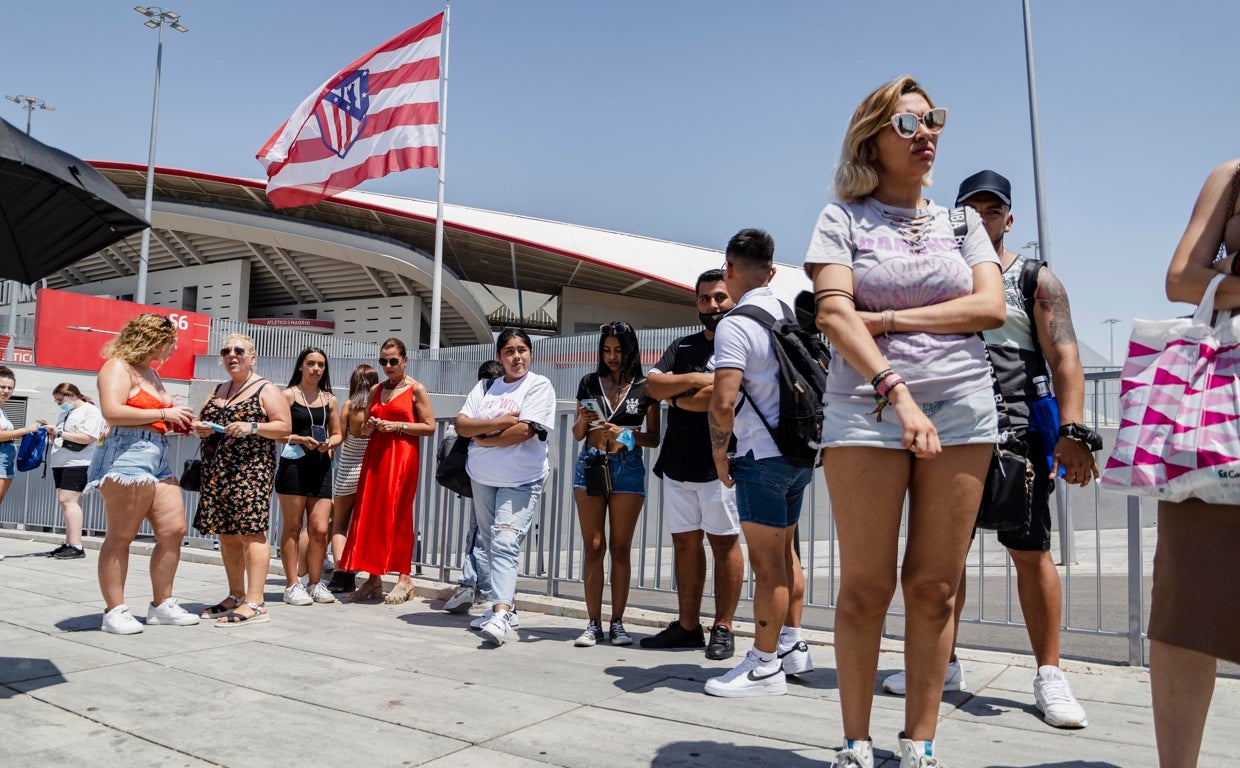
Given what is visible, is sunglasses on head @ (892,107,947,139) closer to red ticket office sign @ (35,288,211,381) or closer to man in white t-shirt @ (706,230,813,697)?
man in white t-shirt @ (706,230,813,697)

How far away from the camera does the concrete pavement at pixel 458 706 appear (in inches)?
108

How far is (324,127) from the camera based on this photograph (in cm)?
1739

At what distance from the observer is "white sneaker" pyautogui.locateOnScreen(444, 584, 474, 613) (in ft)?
19.3

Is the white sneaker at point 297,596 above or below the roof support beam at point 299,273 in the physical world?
below

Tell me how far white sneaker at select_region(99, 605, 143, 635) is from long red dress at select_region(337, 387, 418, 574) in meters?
1.59

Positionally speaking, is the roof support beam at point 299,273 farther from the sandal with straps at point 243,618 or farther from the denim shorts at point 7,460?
the sandal with straps at point 243,618

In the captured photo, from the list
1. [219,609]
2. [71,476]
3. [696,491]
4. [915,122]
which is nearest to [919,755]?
[915,122]

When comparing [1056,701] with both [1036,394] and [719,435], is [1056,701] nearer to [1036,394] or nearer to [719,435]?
[1036,394]

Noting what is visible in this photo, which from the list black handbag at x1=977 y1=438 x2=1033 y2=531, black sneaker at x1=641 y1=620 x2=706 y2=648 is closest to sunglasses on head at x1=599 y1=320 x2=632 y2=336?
black sneaker at x1=641 y1=620 x2=706 y2=648

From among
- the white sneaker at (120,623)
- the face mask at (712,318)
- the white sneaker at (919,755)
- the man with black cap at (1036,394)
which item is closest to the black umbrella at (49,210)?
the white sneaker at (120,623)

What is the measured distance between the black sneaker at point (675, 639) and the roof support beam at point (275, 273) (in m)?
36.4

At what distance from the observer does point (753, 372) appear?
3.71 metres

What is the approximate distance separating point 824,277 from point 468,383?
1928 cm

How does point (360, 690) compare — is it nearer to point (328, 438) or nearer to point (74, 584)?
point (328, 438)
